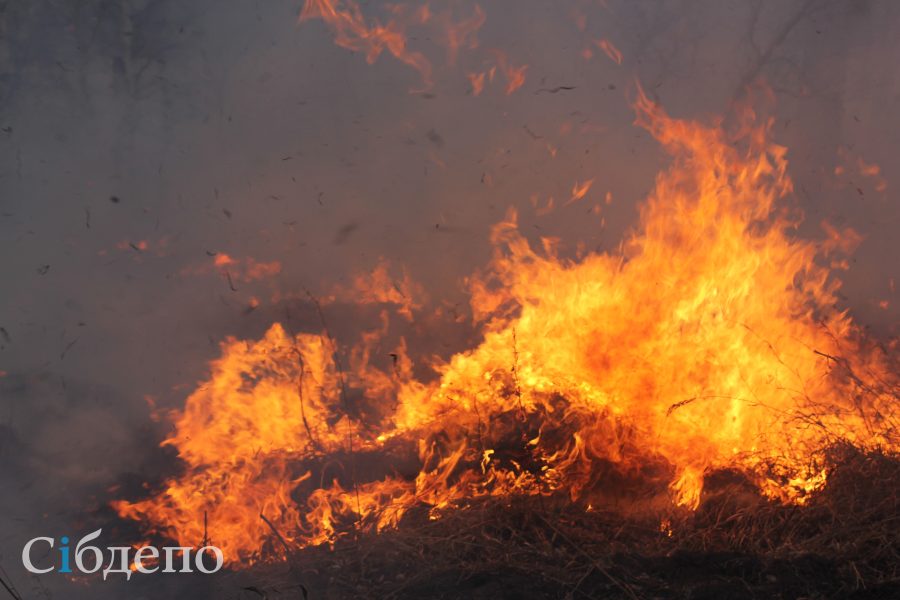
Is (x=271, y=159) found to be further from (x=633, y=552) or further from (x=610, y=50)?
(x=633, y=552)

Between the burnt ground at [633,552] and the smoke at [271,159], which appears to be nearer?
the burnt ground at [633,552]

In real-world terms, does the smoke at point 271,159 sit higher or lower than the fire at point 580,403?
higher

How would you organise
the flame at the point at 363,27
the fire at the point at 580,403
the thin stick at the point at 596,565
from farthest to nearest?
the flame at the point at 363,27, the fire at the point at 580,403, the thin stick at the point at 596,565

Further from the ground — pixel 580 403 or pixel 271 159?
pixel 271 159

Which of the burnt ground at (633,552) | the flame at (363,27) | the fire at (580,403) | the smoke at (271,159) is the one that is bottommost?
the burnt ground at (633,552)

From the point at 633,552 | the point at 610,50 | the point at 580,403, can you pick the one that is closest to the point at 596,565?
the point at 633,552

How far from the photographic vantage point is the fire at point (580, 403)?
465 centimetres

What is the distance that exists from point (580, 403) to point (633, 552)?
1.21 meters

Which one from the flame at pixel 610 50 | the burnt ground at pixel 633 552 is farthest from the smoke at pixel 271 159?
the burnt ground at pixel 633 552

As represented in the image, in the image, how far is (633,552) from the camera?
399cm

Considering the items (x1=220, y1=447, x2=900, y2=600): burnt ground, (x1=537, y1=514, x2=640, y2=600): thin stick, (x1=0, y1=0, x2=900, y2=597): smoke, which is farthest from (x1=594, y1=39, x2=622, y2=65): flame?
(x1=537, y1=514, x2=640, y2=600): thin stick

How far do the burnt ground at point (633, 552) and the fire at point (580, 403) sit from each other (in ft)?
0.56

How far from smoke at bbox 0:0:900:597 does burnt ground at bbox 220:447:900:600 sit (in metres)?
2.17

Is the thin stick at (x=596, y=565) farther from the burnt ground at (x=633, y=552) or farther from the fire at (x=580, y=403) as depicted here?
the fire at (x=580, y=403)
